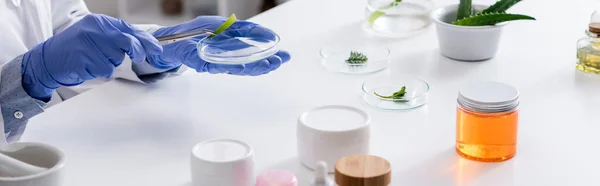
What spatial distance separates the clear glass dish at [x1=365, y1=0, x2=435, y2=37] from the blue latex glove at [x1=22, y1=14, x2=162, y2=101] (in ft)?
1.82

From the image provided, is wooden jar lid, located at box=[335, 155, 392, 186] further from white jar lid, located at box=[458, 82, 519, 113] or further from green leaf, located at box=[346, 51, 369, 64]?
green leaf, located at box=[346, 51, 369, 64]

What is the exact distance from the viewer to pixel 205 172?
39.4 inches

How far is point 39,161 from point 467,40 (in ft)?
2.63

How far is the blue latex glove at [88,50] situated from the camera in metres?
1.20

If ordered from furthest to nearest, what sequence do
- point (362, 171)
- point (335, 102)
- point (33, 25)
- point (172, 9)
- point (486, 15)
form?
point (172, 9)
point (33, 25)
point (486, 15)
point (335, 102)
point (362, 171)

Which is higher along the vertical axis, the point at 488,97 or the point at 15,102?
the point at 488,97

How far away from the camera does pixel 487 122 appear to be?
108 centimetres

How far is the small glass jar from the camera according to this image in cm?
107

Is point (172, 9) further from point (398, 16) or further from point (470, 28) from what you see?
point (470, 28)

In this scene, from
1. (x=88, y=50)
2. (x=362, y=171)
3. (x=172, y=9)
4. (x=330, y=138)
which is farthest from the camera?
(x=172, y=9)

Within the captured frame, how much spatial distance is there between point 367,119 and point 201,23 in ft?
1.37

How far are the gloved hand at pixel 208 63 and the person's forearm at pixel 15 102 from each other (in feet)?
0.70

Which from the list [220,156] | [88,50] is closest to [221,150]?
[220,156]

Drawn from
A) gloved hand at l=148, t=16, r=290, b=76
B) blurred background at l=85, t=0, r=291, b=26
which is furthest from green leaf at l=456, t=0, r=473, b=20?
blurred background at l=85, t=0, r=291, b=26
